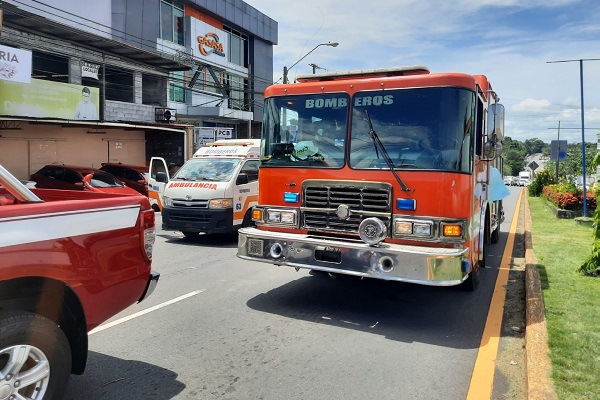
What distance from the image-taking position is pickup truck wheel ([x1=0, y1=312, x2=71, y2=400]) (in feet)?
9.50

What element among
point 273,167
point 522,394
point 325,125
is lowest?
point 522,394

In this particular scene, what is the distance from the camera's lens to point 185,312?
5.86m

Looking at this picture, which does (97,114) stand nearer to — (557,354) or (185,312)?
(185,312)

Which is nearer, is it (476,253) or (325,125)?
(325,125)

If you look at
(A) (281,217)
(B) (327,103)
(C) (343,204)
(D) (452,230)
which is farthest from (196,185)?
(D) (452,230)

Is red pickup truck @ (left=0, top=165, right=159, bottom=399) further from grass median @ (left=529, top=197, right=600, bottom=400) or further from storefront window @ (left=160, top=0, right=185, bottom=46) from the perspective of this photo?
storefront window @ (left=160, top=0, right=185, bottom=46)

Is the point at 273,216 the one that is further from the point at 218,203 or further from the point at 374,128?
the point at 218,203

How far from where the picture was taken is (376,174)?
220 inches

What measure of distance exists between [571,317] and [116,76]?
2532 centimetres

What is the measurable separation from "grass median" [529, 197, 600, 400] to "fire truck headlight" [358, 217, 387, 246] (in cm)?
183

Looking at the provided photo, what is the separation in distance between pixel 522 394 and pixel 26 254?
3.54 metres

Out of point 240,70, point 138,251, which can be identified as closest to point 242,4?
point 240,70

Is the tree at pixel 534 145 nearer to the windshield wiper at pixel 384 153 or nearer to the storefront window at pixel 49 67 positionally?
the storefront window at pixel 49 67

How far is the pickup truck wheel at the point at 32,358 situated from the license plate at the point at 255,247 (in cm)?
294
